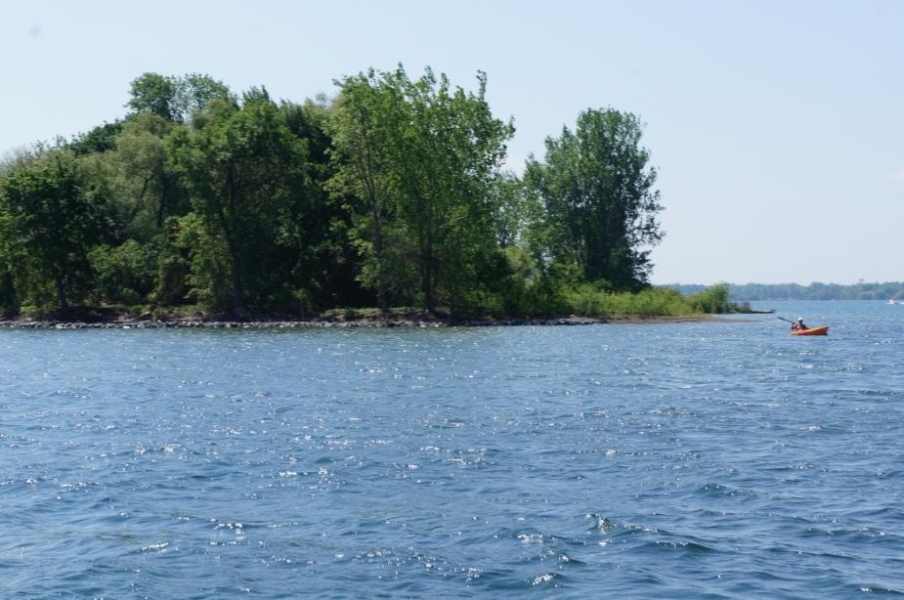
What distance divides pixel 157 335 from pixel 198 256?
1351 centimetres

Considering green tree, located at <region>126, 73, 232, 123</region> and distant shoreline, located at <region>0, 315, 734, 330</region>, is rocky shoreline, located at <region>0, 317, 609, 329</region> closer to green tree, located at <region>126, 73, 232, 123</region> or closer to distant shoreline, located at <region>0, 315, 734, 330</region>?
distant shoreline, located at <region>0, 315, 734, 330</region>

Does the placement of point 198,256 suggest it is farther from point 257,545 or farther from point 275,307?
point 257,545

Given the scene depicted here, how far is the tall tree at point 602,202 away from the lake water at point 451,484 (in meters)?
67.7

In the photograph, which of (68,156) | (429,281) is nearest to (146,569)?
(429,281)

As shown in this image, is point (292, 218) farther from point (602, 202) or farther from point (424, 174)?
point (602, 202)

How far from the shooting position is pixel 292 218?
296ft

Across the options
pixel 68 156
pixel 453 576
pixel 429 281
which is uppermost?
pixel 68 156

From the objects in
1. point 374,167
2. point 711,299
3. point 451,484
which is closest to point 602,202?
point 711,299

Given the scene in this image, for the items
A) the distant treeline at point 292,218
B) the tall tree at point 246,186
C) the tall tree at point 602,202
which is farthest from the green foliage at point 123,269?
the tall tree at point 602,202

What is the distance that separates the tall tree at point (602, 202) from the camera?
11094cm

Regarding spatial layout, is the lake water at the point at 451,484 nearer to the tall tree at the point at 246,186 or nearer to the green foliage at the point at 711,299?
the tall tree at the point at 246,186

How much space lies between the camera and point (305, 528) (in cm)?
1806

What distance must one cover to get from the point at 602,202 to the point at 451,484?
304ft

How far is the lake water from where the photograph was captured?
15.6 m
